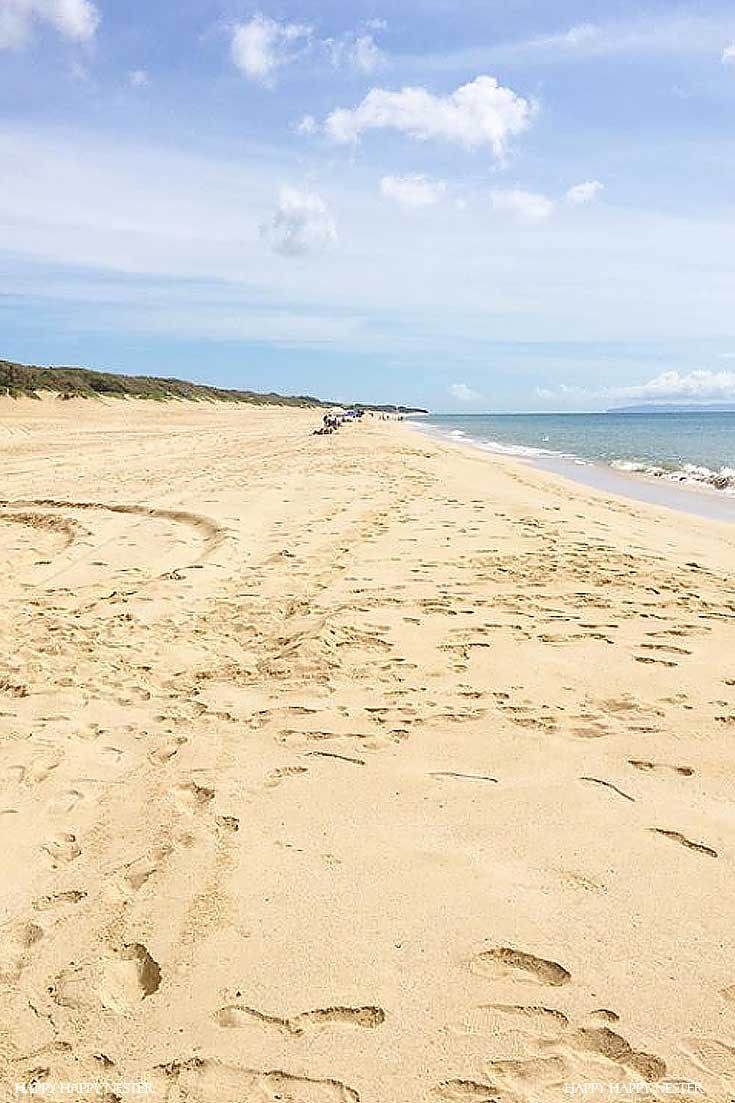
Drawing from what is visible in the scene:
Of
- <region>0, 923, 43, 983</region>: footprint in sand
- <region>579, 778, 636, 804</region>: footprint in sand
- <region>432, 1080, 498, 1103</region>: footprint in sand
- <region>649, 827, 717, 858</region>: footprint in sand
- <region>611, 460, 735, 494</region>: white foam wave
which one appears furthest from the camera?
<region>611, 460, 735, 494</region>: white foam wave

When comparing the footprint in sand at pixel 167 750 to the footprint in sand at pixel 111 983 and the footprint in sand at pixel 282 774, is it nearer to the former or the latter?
the footprint in sand at pixel 282 774

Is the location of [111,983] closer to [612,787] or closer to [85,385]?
[612,787]

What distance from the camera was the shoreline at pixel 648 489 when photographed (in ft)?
56.2

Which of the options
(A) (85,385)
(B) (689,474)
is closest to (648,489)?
(B) (689,474)

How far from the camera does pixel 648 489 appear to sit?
21.6 m

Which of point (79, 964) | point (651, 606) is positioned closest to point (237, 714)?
point (79, 964)

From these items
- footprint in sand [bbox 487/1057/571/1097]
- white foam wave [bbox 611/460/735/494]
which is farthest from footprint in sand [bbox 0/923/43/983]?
white foam wave [bbox 611/460/735/494]

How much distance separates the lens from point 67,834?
3.57m

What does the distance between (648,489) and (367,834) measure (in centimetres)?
1972

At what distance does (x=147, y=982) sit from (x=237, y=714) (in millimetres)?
2248

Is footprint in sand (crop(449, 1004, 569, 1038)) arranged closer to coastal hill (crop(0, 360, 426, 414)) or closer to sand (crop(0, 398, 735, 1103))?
sand (crop(0, 398, 735, 1103))

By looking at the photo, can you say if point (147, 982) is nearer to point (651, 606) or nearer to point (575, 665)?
point (575, 665)

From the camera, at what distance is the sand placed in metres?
2.39

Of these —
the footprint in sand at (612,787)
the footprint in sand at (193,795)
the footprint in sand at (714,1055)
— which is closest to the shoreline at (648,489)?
the footprint in sand at (612,787)
